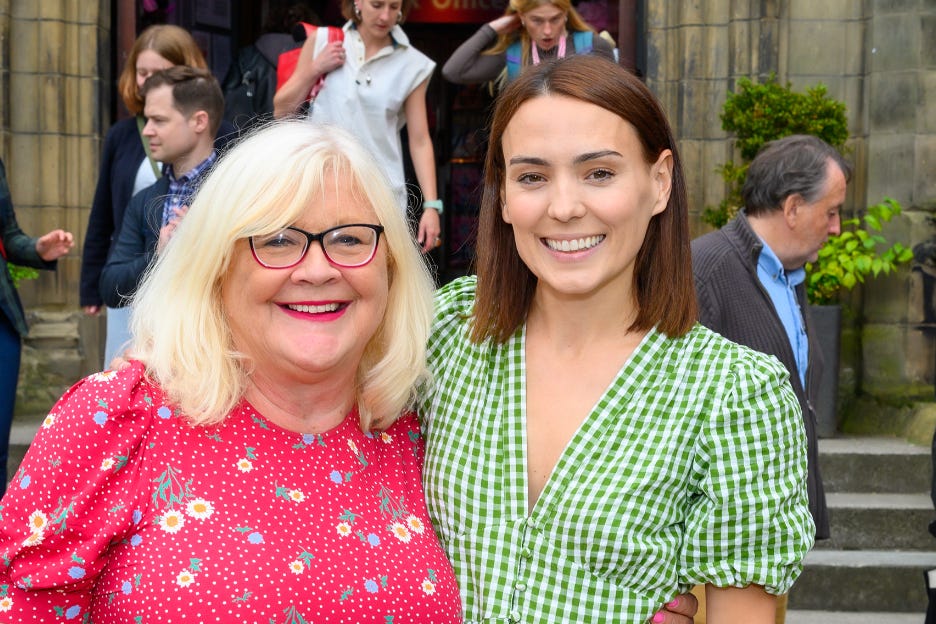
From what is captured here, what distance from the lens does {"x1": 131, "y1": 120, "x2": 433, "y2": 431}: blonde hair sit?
94.1 inches

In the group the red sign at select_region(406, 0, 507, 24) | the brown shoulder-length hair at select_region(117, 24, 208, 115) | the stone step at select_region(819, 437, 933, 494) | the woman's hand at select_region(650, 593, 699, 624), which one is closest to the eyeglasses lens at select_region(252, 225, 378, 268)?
the woman's hand at select_region(650, 593, 699, 624)

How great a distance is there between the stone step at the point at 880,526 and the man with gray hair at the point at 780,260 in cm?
210

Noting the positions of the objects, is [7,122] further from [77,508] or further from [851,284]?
[77,508]

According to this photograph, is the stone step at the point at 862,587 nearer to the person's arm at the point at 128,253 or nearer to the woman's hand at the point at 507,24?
the woman's hand at the point at 507,24

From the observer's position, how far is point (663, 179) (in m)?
2.53

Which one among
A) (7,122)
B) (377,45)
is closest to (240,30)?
(7,122)

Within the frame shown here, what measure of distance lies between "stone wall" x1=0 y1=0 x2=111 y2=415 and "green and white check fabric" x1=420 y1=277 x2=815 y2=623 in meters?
5.41

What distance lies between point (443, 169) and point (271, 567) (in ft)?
26.5

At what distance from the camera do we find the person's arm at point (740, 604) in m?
2.35

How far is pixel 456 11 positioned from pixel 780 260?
613 cm

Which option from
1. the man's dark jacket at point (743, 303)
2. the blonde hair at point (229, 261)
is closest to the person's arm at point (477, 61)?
the man's dark jacket at point (743, 303)

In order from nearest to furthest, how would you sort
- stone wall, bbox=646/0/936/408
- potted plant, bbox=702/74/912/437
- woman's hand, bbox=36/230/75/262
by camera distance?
1. woman's hand, bbox=36/230/75/262
2. potted plant, bbox=702/74/912/437
3. stone wall, bbox=646/0/936/408

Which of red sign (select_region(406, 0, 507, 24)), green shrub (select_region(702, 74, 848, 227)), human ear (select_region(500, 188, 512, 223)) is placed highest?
red sign (select_region(406, 0, 507, 24))

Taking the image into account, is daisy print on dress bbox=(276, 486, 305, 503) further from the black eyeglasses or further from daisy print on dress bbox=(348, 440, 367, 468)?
the black eyeglasses
